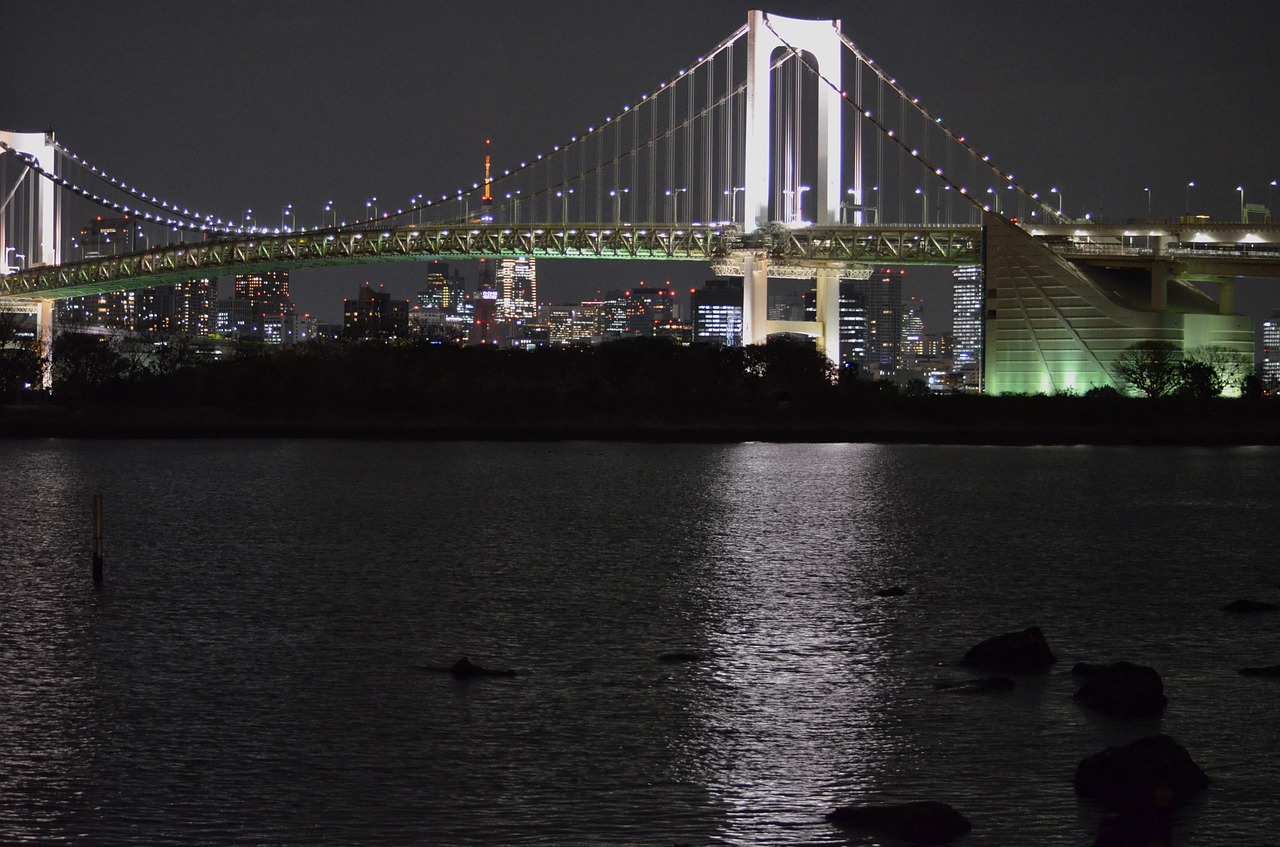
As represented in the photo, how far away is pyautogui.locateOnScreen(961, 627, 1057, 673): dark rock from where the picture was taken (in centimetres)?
919

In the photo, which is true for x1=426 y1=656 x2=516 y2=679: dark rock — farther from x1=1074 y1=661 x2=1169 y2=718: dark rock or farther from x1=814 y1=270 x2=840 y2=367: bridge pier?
x1=814 y1=270 x2=840 y2=367: bridge pier

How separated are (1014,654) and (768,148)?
132 ft

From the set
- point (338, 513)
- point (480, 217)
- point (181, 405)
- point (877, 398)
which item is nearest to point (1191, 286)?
point (877, 398)

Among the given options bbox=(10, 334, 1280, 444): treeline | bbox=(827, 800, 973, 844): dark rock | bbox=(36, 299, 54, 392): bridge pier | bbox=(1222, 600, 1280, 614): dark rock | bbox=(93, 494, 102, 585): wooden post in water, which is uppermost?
bbox=(36, 299, 54, 392): bridge pier

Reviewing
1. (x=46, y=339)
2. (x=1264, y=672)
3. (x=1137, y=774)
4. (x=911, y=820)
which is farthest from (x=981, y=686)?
(x=46, y=339)

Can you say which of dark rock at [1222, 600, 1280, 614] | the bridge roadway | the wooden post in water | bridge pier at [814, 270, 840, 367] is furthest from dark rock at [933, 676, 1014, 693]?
bridge pier at [814, 270, 840, 367]

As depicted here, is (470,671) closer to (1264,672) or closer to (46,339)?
(1264,672)

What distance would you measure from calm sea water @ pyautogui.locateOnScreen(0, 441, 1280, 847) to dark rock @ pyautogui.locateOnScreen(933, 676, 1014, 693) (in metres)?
0.12

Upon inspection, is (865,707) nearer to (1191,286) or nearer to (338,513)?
(338,513)

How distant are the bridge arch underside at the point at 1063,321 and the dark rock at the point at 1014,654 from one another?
3635cm

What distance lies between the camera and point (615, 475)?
27.8 metres

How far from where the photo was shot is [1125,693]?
8.12 m

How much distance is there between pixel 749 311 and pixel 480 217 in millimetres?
12698

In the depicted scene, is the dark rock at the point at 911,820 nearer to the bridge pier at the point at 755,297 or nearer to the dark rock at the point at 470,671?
the dark rock at the point at 470,671
